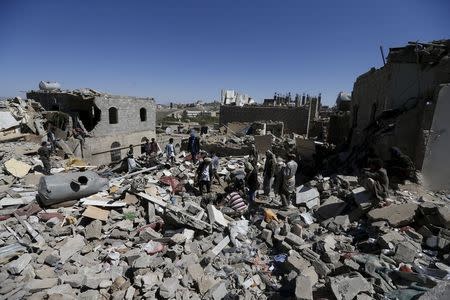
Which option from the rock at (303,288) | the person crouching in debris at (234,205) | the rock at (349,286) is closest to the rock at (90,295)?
the rock at (303,288)

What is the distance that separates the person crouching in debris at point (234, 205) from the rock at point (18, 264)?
4.12m

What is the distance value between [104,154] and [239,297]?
15.3 meters

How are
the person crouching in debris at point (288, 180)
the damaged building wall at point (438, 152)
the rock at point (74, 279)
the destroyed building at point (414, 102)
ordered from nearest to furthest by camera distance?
the rock at point (74, 279)
the person crouching in debris at point (288, 180)
the damaged building wall at point (438, 152)
the destroyed building at point (414, 102)

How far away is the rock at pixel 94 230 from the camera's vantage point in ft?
20.0

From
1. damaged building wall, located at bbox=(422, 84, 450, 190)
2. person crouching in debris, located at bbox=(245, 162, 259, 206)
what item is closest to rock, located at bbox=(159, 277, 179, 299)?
person crouching in debris, located at bbox=(245, 162, 259, 206)

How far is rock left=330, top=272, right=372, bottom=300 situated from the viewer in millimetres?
3945

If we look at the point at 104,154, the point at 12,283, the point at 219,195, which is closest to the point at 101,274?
the point at 12,283

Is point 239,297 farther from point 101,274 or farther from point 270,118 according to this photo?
point 270,118

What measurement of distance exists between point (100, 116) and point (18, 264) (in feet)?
43.7

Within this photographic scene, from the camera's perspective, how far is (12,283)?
4.67 m

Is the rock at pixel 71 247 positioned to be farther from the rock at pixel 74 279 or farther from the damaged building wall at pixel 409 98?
the damaged building wall at pixel 409 98

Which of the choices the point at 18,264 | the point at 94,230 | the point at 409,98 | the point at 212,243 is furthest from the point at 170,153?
the point at 409,98

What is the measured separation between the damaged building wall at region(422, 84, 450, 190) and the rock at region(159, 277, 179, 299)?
24.4ft

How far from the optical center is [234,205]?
7277 mm
